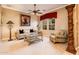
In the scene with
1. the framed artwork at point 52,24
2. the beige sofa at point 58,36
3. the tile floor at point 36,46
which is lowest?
the tile floor at point 36,46

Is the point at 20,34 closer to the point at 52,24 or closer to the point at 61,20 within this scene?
the point at 52,24

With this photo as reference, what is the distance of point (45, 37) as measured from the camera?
2658mm

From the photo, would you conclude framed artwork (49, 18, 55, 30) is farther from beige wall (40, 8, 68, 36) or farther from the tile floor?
the tile floor

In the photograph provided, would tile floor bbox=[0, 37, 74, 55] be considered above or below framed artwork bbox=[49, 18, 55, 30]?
below

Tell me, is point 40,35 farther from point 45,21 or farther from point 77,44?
point 77,44

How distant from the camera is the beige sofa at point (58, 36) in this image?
2.43 meters

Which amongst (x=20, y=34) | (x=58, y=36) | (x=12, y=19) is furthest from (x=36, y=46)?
(x=12, y=19)

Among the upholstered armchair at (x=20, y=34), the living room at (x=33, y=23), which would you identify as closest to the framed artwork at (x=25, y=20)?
the living room at (x=33, y=23)

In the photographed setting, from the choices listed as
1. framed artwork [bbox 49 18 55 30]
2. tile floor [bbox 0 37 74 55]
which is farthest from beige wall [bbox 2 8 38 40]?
framed artwork [bbox 49 18 55 30]

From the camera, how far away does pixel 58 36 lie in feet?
8.91

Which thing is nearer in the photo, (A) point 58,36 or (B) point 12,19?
(B) point 12,19

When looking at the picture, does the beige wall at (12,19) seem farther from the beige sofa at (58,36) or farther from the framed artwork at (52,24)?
the beige sofa at (58,36)

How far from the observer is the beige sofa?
95.6 inches

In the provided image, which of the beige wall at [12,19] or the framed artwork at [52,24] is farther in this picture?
the framed artwork at [52,24]
